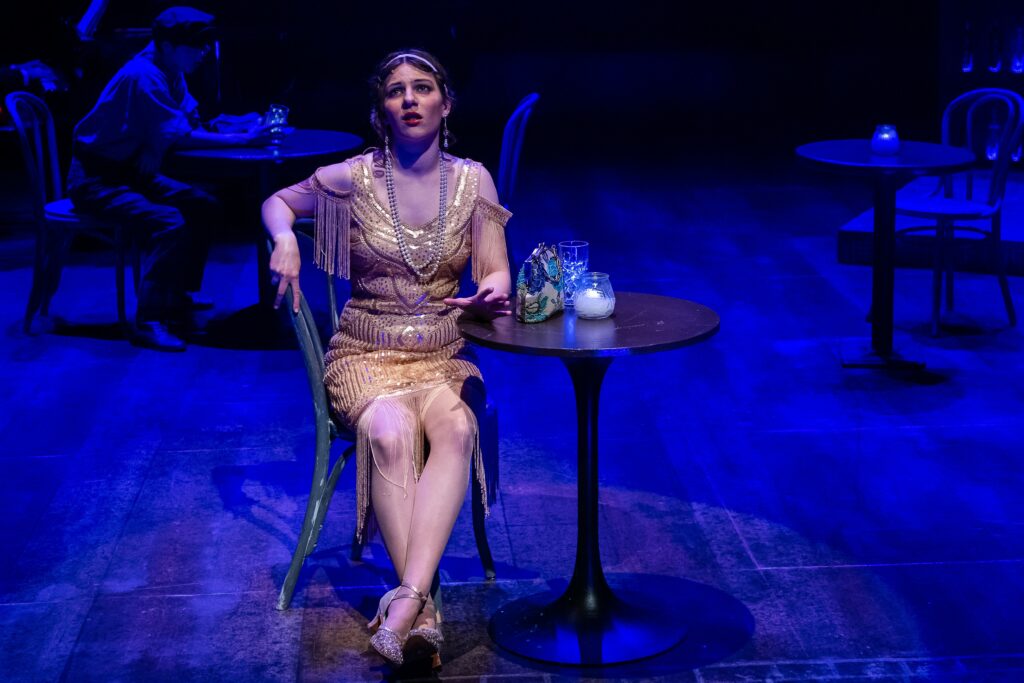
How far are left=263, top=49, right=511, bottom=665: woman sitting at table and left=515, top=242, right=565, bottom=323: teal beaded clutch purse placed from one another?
0.43 ft

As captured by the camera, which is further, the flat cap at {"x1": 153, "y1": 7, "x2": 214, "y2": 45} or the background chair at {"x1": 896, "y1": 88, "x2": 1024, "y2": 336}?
the background chair at {"x1": 896, "y1": 88, "x2": 1024, "y2": 336}

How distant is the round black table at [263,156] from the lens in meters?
5.48

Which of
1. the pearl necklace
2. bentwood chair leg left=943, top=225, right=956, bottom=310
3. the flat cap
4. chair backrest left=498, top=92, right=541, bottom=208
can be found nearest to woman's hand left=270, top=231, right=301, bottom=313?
the pearl necklace

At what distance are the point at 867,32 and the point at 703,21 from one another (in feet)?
4.33

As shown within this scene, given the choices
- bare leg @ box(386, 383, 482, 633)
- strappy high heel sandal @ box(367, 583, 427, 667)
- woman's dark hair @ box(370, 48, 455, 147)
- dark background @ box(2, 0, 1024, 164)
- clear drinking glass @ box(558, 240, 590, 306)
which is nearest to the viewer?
strappy high heel sandal @ box(367, 583, 427, 667)

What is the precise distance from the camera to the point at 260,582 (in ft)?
11.6

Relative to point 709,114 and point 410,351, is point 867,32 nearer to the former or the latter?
point 709,114

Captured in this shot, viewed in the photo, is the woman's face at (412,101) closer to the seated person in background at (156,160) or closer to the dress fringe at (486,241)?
the dress fringe at (486,241)

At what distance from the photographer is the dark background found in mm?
10258

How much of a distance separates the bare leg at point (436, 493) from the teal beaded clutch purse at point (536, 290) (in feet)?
0.88

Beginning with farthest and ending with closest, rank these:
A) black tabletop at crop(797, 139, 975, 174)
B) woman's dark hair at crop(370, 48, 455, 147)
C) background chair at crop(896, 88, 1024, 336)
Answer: background chair at crop(896, 88, 1024, 336), black tabletop at crop(797, 139, 975, 174), woman's dark hair at crop(370, 48, 455, 147)

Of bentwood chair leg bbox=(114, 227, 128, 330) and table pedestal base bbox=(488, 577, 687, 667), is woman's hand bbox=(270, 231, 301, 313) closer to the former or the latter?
table pedestal base bbox=(488, 577, 687, 667)

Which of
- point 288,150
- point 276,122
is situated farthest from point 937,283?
point 276,122

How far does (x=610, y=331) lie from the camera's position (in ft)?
9.95
